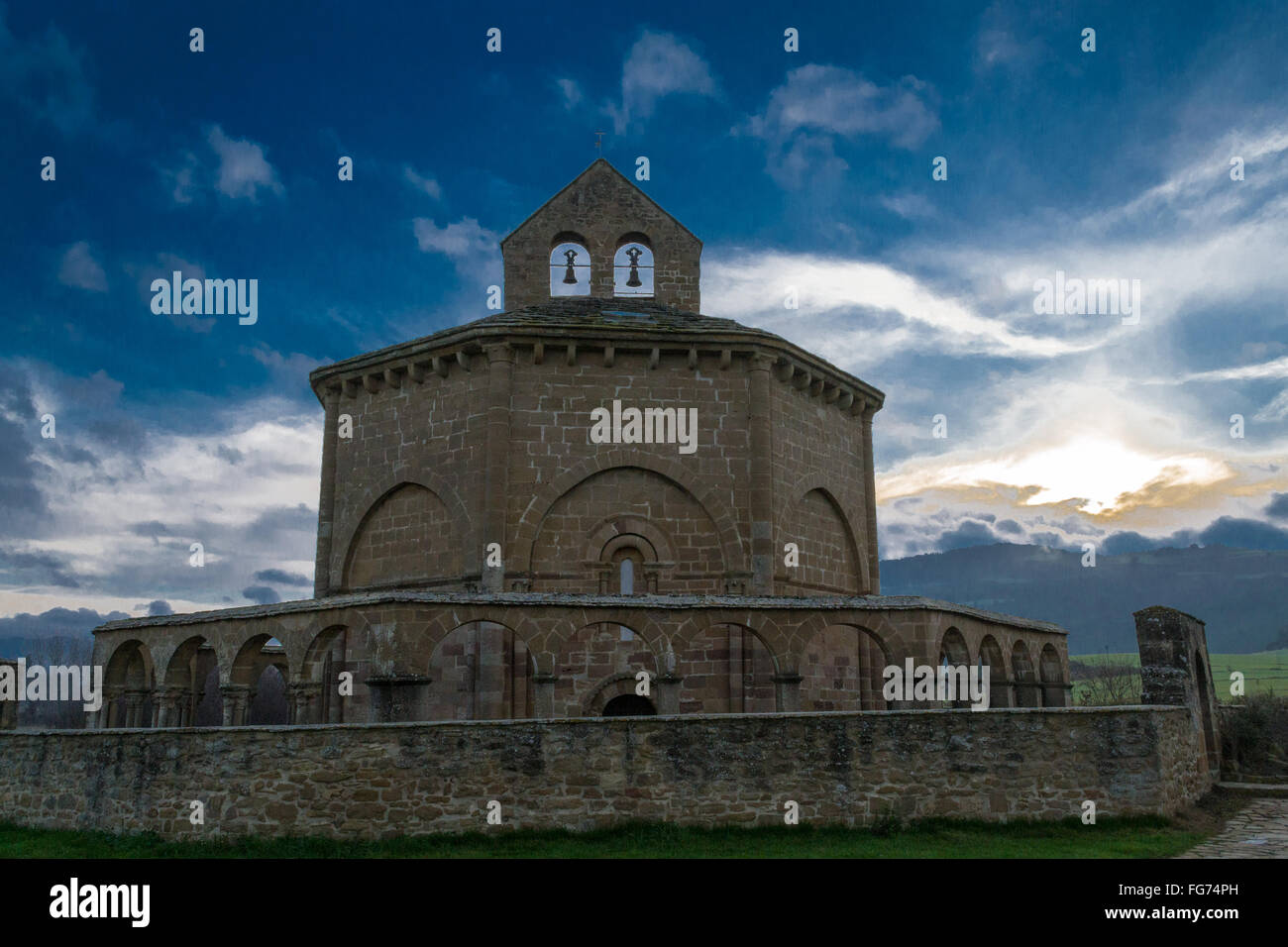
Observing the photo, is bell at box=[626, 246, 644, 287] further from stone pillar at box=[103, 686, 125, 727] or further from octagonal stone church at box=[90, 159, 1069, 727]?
stone pillar at box=[103, 686, 125, 727]

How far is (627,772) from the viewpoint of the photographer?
1217cm

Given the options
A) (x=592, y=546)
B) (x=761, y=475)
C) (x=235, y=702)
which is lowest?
(x=235, y=702)

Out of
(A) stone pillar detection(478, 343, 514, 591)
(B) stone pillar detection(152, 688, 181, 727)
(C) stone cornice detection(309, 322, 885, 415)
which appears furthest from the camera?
(C) stone cornice detection(309, 322, 885, 415)

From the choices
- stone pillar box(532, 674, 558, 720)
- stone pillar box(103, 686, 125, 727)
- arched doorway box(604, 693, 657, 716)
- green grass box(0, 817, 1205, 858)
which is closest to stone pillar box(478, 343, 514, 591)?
arched doorway box(604, 693, 657, 716)

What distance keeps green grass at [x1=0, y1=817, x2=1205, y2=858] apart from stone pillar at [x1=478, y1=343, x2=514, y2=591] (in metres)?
6.38

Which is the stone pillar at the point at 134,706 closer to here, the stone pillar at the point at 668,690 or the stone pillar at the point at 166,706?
the stone pillar at the point at 166,706

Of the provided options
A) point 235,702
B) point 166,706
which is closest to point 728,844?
point 235,702

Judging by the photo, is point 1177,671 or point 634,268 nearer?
point 1177,671

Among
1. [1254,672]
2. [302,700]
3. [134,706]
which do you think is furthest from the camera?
[1254,672]

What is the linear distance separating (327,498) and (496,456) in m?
4.86

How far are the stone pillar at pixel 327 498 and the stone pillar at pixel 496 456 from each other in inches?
173

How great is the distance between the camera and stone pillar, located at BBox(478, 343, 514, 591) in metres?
17.7

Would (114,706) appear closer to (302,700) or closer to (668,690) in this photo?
(302,700)
